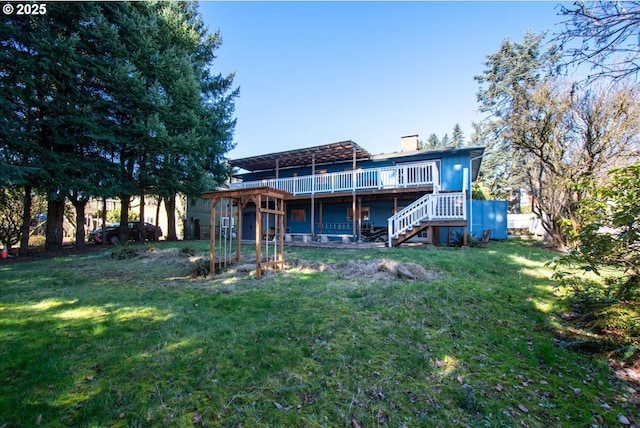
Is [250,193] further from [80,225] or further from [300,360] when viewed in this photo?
[80,225]

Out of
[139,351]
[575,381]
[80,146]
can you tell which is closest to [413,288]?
[575,381]

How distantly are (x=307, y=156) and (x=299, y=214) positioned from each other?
4.39m

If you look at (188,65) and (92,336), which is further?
(188,65)

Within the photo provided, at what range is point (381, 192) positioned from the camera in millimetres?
13641

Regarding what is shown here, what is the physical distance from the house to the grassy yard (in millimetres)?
5781

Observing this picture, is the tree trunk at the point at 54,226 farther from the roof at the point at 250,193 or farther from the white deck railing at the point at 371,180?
the roof at the point at 250,193

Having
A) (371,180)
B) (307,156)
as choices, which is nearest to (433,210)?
(371,180)

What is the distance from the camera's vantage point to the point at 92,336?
11.9ft

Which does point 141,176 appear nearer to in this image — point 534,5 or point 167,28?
point 167,28

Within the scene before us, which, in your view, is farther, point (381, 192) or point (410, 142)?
point (410, 142)

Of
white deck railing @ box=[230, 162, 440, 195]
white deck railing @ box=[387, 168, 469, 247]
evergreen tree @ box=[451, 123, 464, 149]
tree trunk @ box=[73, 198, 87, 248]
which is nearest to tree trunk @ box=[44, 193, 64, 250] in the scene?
tree trunk @ box=[73, 198, 87, 248]

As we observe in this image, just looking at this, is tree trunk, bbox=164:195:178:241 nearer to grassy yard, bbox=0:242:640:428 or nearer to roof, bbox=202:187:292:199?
roof, bbox=202:187:292:199

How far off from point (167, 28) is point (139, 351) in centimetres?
1811

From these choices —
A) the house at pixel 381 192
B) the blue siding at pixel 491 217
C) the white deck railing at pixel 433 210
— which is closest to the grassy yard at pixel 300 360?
the white deck railing at pixel 433 210
